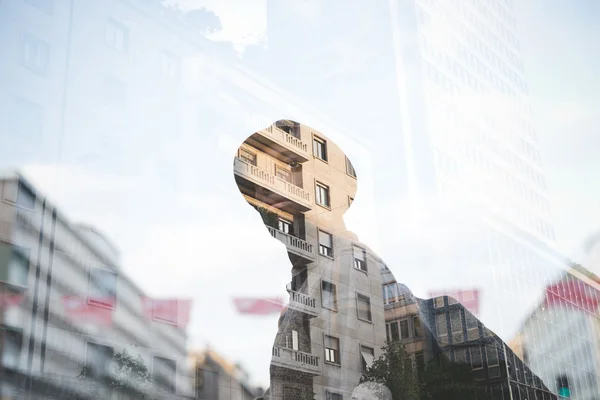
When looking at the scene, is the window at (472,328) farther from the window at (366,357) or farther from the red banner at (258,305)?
the red banner at (258,305)

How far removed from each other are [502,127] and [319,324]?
1.00 metres

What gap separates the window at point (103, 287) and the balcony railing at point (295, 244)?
68 centimetres

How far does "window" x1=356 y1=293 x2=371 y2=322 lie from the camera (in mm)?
2709

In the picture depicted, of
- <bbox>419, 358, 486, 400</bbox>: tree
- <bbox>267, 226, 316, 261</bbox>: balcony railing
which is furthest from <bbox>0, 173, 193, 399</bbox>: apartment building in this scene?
<bbox>419, 358, 486, 400</bbox>: tree

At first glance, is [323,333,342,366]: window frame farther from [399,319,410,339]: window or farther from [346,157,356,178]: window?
[346,157,356,178]: window

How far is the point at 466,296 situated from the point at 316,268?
0.58m

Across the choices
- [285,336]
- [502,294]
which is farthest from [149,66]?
[502,294]

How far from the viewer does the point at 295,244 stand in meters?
2.96

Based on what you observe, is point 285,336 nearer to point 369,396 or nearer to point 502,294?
point 369,396

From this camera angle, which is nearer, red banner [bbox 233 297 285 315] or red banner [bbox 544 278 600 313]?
red banner [bbox 544 278 600 313]

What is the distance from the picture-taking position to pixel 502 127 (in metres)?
2.80

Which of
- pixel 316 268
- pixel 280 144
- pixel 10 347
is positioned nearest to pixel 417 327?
pixel 316 268

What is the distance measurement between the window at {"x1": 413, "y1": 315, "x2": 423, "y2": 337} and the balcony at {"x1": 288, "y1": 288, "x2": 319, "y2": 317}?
0.38 meters

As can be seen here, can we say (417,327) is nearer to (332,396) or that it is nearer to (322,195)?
(332,396)
